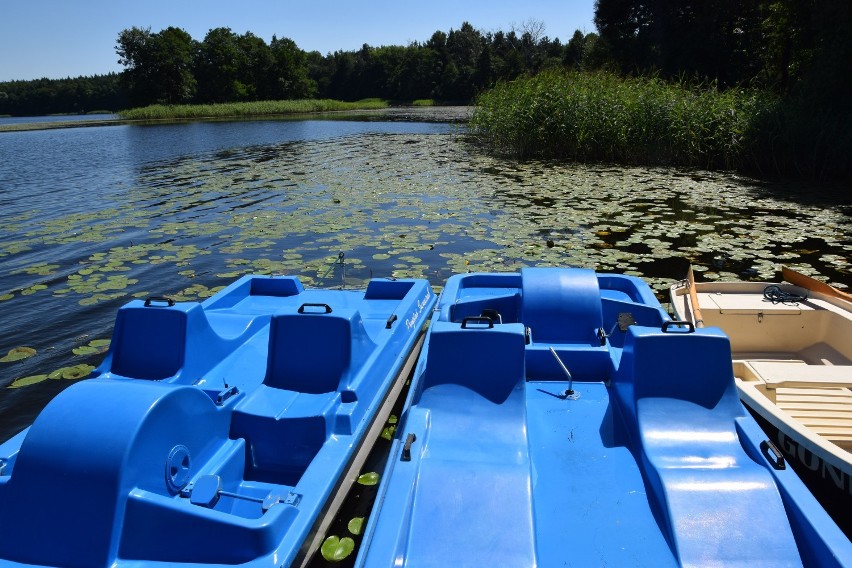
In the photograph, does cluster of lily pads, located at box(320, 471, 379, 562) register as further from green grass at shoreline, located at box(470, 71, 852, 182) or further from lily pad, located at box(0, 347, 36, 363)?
green grass at shoreline, located at box(470, 71, 852, 182)

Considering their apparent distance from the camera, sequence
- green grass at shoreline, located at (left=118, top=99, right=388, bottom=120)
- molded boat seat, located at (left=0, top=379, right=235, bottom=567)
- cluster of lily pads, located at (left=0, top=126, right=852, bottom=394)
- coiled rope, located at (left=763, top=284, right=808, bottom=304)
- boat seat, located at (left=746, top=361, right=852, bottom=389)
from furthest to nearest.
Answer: green grass at shoreline, located at (left=118, top=99, right=388, bottom=120)
cluster of lily pads, located at (left=0, top=126, right=852, bottom=394)
coiled rope, located at (left=763, top=284, right=808, bottom=304)
boat seat, located at (left=746, top=361, right=852, bottom=389)
molded boat seat, located at (left=0, top=379, right=235, bottom=567)

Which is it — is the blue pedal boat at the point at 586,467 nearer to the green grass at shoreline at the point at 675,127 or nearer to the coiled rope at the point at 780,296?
the coiled rope at the point at 780,296

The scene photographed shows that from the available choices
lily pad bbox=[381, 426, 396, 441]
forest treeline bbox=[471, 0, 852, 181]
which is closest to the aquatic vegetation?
lily pad bbox=[381, 426, 396, 441]

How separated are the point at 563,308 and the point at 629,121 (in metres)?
9.11

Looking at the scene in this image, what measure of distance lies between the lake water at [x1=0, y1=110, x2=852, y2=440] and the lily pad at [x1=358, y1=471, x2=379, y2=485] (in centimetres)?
220

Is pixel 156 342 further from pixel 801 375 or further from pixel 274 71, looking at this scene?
pixel 274 71

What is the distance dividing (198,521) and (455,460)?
3.08ft

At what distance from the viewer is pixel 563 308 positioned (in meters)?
3.39

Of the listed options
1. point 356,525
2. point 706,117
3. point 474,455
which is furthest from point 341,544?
point 706,117

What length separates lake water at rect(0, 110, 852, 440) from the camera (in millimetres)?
5430

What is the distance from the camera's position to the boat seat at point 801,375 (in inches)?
120

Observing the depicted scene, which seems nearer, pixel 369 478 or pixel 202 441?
pixel 202 441

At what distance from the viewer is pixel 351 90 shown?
6819 centimetres

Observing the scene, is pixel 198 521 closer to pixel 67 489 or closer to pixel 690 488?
pixel 67 489
